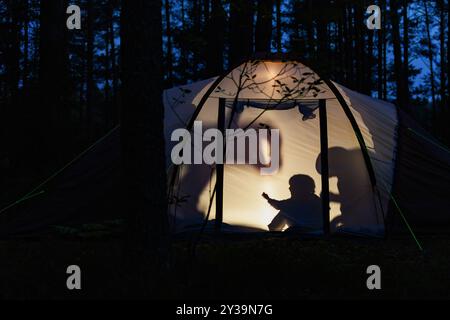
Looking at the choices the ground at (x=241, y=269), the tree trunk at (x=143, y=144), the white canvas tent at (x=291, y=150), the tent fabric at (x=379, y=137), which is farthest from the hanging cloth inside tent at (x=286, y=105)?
the tree trunk at (x=143, y=144)

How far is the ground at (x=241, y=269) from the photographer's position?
168 inches

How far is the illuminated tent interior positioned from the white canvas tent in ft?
0.05

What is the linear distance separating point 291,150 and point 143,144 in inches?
157

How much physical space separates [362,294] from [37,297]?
8.19ft

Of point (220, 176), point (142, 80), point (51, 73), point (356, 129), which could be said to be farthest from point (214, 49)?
point (142, 80)

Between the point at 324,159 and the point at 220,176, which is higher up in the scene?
the point at 324,159

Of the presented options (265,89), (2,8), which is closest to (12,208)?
(265,89)

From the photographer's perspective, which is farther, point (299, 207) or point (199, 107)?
point (299, 207)

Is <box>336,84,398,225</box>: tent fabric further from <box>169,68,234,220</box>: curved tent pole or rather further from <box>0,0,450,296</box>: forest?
<box>169,68,234,220</box>: curved tent pole

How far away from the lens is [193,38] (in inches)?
225

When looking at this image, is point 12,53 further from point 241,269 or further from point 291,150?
point 241,269

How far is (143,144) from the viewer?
177 inches
